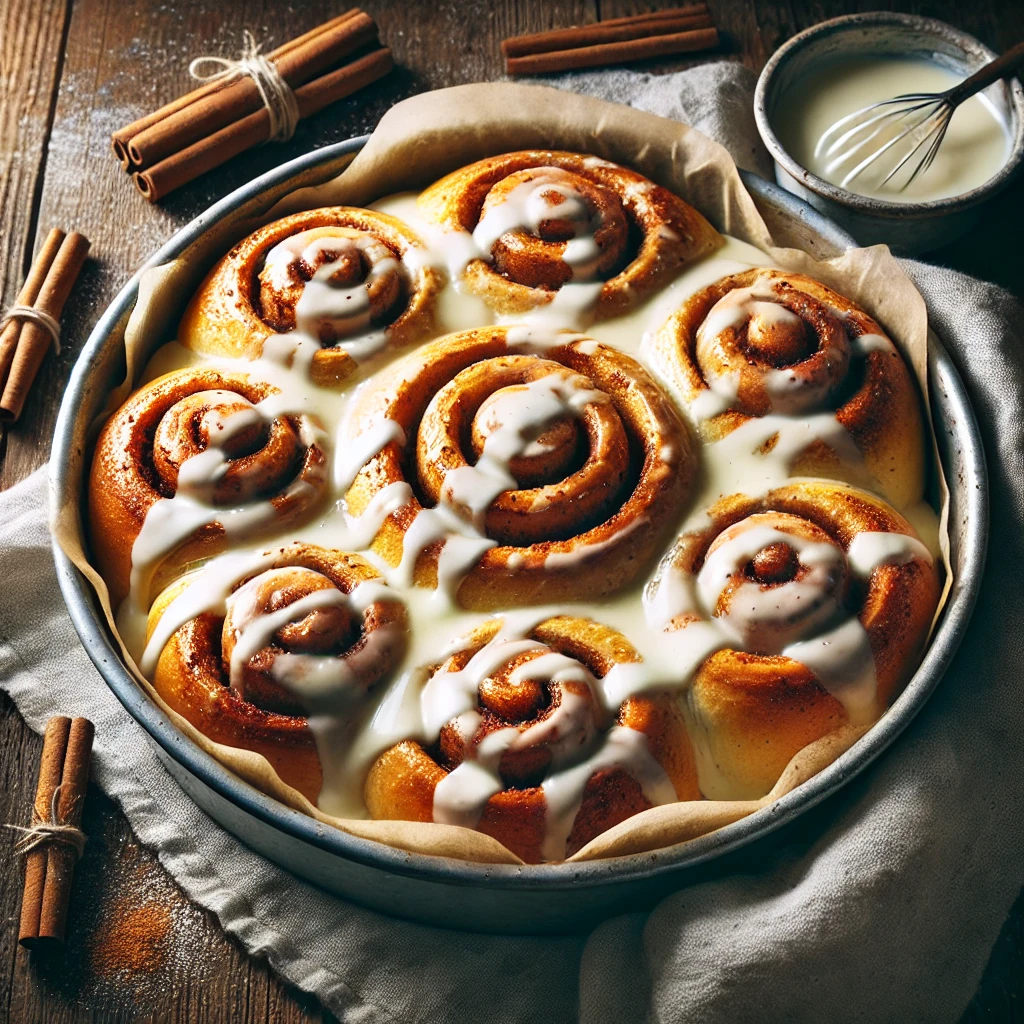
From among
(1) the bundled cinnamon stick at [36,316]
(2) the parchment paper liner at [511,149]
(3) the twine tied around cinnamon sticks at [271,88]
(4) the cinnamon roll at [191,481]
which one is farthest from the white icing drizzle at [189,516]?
(3) the twine tied around cinnamon sticks at [271,88]

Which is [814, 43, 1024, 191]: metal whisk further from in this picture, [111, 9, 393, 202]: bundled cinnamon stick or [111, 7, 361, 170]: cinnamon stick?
[111, 7, 361, 170]: cinnamon stick

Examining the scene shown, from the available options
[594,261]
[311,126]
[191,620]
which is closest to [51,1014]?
[191,620]

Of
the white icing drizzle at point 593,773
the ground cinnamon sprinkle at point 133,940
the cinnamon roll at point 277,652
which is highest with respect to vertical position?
the cinnamon roll at point 277,652

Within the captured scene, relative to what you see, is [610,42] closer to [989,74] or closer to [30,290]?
[989,74]

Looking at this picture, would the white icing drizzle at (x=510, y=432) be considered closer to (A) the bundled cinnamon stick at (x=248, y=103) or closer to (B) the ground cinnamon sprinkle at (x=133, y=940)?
(B) the ground cinnamon sprinkle at (x=133, y=940)

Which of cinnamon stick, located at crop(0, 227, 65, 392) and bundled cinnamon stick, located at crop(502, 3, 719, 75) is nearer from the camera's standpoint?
cinnamon stick, located at crop(0, 227, 65, 392)

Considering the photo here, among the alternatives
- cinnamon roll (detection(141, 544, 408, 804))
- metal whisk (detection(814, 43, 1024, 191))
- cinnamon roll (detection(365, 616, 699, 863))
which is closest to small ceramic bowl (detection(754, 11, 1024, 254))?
metal whisk (detection(814, 43, 1024, 191))

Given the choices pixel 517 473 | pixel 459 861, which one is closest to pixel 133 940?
pixel 459 861
